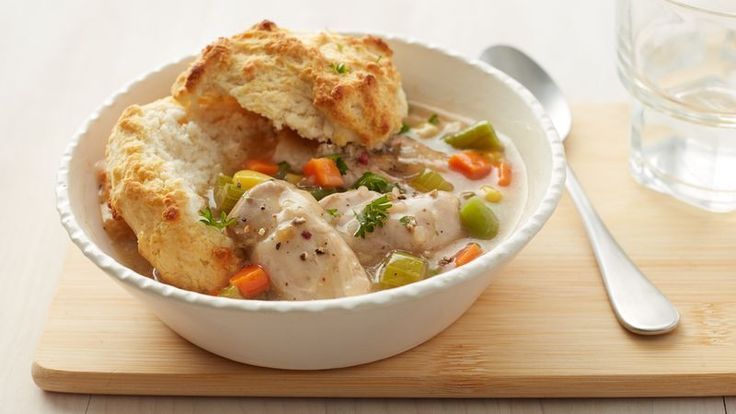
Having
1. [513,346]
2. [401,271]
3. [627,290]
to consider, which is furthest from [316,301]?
[627,290]

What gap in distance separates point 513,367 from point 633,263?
2.37 ft

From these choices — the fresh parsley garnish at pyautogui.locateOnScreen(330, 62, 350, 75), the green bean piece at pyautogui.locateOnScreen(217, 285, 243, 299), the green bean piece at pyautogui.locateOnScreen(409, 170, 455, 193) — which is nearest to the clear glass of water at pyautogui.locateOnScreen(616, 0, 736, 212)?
the green bean piece at pyautogui.locateOnScreen(409, 170, 455, 193)

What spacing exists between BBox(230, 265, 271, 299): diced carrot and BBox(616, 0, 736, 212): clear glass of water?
1.77 meters

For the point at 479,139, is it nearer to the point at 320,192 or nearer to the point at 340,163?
the point at 340,163

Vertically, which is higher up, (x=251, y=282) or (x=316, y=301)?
(x=316, y=301)

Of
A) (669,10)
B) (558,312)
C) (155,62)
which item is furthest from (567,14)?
(558,312)

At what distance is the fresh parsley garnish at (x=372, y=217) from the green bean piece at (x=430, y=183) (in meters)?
0.36

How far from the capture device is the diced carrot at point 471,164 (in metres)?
3.64

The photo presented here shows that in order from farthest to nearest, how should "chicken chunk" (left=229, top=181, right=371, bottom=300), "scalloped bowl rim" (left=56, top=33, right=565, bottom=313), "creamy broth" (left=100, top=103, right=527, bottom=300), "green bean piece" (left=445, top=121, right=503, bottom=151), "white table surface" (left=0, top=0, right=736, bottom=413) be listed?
"white table surface" (left=0, top=0, right=736, bottom=413)
"green bean piece" (left=445, top=121, right=503, bottom=151)
"creamy broth" (left=100, top=103, right=527, bottom=300)
"chicken chunk" (left=229, top=181, right=371, bottom=300)
"scalloped bowl rim" (left=56, top=33, right=565, bottom=313)

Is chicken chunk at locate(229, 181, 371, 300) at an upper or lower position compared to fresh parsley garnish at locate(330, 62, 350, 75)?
lower

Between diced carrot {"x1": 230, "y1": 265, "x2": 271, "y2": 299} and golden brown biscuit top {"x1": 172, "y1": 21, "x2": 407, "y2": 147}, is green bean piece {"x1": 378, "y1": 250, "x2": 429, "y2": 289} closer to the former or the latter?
diced carrot {"x1": 230, "y1": 265, "x2": 271, "y2": 299}

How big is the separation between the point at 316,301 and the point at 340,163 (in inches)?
34.2

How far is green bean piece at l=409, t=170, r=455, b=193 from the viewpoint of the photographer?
3561 mm

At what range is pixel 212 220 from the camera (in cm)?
311
